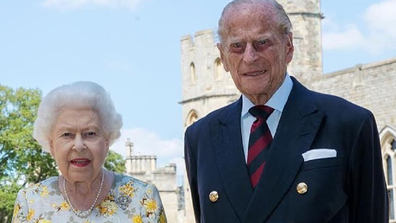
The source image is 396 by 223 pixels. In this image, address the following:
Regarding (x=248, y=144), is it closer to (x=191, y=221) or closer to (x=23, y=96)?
(x=191, y=221)

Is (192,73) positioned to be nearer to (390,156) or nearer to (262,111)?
(390,156)

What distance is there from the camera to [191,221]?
111 ft

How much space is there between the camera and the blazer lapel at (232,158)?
4.43m

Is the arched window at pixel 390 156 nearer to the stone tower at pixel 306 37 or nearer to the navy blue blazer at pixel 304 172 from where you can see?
the stone tower at pixel 306 37

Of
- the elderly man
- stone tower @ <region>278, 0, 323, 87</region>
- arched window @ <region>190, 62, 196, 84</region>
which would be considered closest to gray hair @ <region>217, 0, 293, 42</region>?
the elderly man

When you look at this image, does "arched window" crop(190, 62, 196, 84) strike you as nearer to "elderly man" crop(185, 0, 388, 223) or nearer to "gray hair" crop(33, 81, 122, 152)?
"gray hair" crop(33, 81, 122, 152)

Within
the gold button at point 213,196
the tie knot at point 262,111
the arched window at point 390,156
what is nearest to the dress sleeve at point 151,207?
the gold button at point 213,196

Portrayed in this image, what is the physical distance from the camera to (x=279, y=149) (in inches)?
→ 176

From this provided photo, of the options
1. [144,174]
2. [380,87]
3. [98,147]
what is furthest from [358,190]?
[144,174]

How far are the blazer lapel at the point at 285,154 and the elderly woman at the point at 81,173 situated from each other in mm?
762

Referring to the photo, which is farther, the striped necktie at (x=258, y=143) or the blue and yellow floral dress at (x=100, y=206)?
the blue and yellow floral dress at (x=100, y=206)

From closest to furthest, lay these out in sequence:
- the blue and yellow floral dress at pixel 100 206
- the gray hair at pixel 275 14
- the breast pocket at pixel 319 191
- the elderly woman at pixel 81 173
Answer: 1. the breast pocket at pixel 319 191
2. the gray hair at pixel 275 14
3. the elderly woman at pixel 81 173
4. the blue and yellow floral dress at pixel 100 206

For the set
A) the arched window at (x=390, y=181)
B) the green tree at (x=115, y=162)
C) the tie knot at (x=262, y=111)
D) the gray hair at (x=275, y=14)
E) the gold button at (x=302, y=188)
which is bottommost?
the green tree at (x=115, y=162)

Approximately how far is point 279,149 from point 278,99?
0.25m
